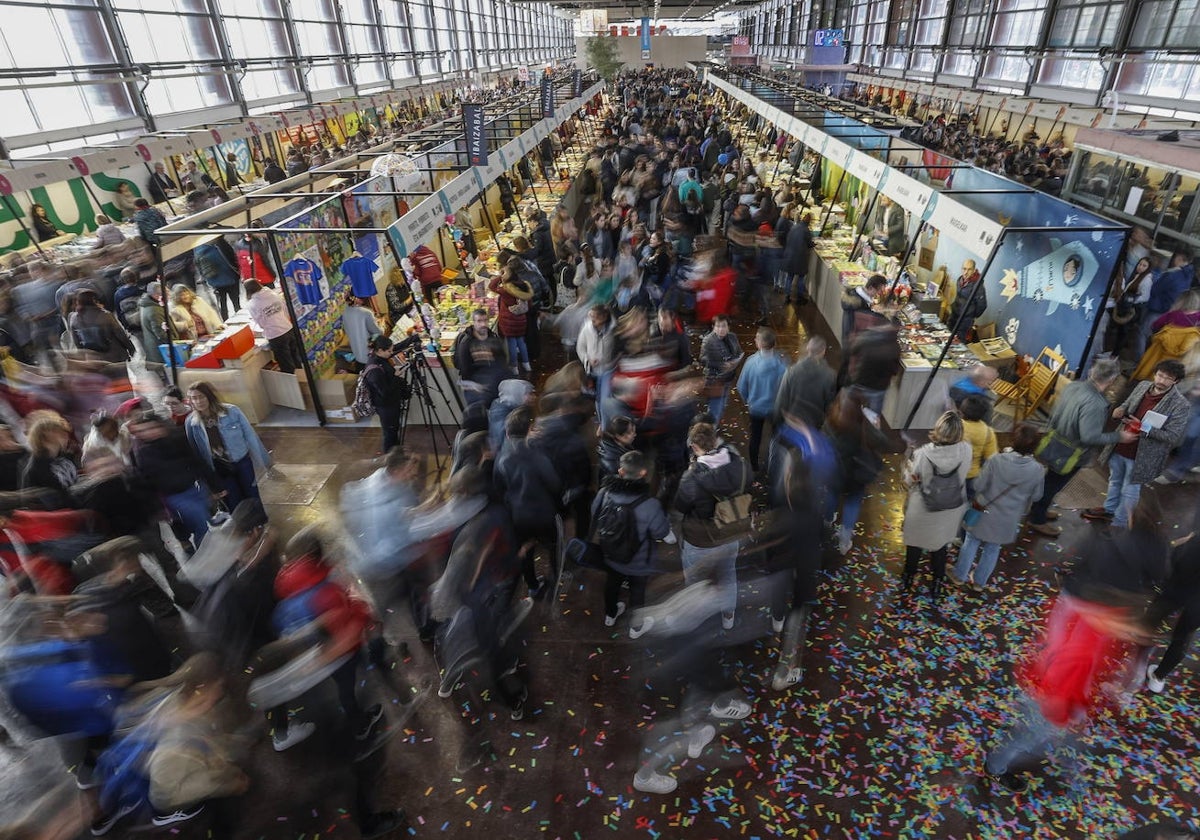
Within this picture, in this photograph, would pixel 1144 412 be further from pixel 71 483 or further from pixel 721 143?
pixel 721 143

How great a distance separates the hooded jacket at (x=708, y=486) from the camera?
13.8ft

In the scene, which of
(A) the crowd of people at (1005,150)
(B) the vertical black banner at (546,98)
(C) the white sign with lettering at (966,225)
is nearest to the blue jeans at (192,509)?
(C) the white sign with lettering at (966,225)

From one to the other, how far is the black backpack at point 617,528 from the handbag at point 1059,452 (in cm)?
350

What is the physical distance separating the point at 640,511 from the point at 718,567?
75 cm

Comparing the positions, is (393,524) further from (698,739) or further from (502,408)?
(698,739)

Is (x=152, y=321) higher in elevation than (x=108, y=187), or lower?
lower

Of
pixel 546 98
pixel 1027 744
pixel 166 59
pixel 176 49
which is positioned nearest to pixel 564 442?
pixel 1027 744

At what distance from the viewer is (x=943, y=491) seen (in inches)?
178

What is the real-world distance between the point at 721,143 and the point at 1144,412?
12.7 m

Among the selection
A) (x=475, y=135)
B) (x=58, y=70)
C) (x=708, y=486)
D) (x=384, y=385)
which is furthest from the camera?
(x=58, y=70)

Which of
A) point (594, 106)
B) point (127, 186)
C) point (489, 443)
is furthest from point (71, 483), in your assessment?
point (594, 106)

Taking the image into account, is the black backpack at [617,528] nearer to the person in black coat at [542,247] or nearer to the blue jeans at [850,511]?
the blue jeans at [850,511]

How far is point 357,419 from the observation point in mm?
8211

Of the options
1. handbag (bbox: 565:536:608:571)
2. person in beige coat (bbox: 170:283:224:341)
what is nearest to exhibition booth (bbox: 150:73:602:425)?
person in beige coat (bbox: 170:283:224:341)
